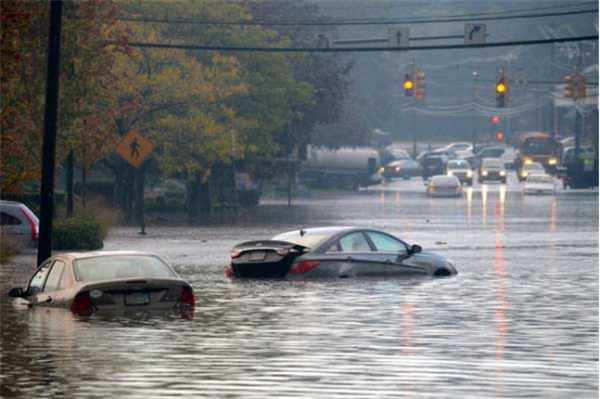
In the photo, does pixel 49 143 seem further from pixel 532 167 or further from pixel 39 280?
pixel 532 167

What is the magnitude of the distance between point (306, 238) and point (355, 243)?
1.02m

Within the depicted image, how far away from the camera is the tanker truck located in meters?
114

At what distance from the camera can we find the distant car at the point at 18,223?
36.9 m

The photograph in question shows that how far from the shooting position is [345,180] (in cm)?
11494

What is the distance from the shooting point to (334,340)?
18.5 meters

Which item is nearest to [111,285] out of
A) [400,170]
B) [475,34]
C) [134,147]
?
[134,147]

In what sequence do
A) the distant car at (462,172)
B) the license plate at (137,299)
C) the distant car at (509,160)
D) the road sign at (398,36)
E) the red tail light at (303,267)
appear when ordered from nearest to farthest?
the license plate at (137,299), the red tail light at (303,267), the road sign at (398,36), the distant car at (462,172), the distant car at (509,160)

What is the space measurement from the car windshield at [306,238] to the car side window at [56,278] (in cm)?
758

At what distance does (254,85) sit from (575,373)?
189ft

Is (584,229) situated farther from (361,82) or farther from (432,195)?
(361,82)

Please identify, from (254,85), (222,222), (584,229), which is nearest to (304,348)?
(584,229)

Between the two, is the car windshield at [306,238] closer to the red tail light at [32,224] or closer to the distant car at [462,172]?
the red tail light at [32,224]

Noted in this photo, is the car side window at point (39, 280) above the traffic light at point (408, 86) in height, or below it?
below

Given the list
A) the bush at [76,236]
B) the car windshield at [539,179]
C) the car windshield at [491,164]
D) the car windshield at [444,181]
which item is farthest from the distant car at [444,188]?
the bush at [76,236]
